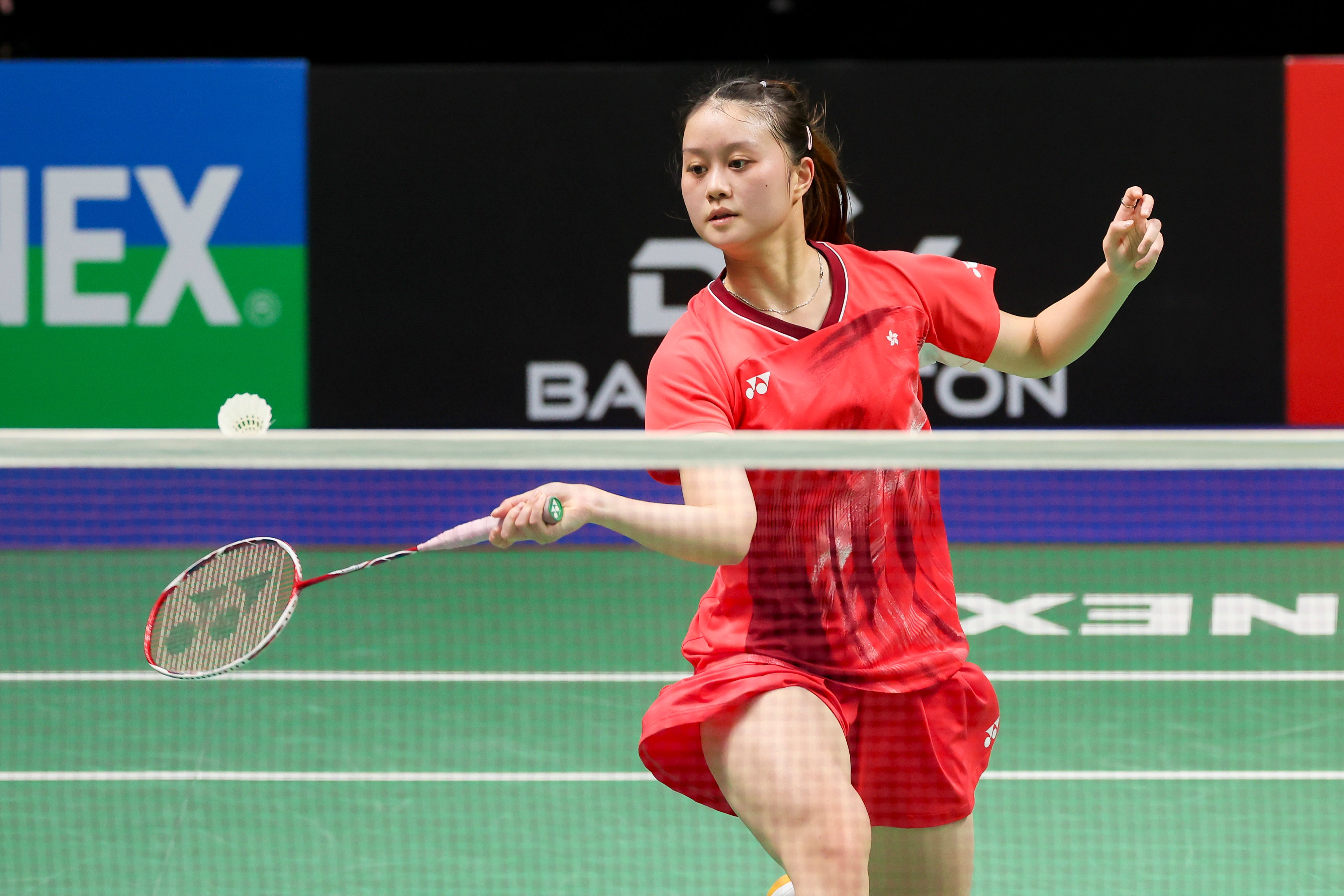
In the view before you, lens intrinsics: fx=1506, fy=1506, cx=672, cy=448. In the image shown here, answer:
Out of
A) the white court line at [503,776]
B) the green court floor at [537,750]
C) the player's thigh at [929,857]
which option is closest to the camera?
the player's thigh at [929,857]

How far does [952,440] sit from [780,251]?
379 millimetres

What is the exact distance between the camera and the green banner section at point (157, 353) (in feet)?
23.3

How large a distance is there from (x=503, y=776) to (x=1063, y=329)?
7.82ft

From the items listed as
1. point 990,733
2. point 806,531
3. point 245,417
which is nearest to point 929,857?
point 990,733

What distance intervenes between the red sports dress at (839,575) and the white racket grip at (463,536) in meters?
0.28

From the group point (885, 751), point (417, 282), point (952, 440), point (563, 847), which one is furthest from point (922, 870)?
point (417, 282)

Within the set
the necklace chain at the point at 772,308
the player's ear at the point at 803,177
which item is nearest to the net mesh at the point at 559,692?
the necklace chain at the point at 772,308

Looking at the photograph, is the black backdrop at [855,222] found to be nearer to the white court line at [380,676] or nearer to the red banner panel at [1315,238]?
the red banner panel at [1315,238]

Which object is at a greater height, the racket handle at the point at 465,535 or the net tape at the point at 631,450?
the net tape at the point at 631,450

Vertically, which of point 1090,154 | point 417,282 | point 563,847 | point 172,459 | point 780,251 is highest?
point 1090,154

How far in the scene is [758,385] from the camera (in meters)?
2.17

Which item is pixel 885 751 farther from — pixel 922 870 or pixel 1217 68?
pixel 1217 68

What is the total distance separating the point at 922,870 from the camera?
229 cm

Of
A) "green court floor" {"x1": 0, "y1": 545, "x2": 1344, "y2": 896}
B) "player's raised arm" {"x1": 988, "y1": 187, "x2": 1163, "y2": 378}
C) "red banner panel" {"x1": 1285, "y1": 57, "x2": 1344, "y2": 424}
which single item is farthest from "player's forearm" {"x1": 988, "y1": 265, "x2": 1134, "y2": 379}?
"red banner panel" {"x1": 1285, "y1": 57, "x2": 1344, "y2": 424}
